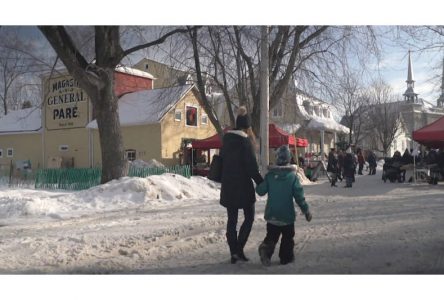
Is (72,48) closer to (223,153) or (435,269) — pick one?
(223,153)

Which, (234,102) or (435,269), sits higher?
(234,102)

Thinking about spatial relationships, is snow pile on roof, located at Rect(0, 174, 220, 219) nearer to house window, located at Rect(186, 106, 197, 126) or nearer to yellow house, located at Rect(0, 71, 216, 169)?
yellow house, located at Rect(0, 71, 216, 169)

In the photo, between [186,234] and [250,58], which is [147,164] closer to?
[250,58]

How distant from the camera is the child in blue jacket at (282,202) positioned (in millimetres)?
4207

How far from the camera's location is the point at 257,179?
14.2 ft

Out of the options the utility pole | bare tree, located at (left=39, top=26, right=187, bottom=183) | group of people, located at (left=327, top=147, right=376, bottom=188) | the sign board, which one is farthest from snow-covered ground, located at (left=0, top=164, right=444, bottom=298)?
the sign board

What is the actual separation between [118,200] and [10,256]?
3.88 meters

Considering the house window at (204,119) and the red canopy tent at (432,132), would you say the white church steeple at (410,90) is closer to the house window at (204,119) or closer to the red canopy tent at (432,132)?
the red canopy tent at (432,132)

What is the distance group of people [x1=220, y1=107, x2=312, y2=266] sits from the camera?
4.21m

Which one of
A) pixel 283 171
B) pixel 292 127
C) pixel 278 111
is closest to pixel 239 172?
pixel 283 171

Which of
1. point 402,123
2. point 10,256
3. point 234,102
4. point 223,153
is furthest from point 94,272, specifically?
point 234,102

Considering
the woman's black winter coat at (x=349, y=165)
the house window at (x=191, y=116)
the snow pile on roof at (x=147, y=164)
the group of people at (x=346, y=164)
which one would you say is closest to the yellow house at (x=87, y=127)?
the house window at (x=191, y=116)

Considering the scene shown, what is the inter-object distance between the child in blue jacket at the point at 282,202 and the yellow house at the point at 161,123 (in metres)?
6.20

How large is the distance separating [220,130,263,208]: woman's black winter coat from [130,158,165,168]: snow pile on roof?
802cm
